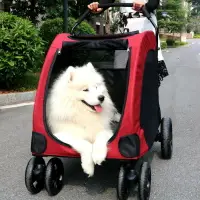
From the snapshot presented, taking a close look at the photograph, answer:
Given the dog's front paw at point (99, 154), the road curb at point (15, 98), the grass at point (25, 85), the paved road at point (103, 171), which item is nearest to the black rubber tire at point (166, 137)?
the paved road at point (103, 171)

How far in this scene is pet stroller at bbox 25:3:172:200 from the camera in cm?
294

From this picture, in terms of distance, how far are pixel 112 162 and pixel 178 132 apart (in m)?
1.67

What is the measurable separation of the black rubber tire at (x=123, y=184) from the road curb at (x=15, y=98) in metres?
4.83

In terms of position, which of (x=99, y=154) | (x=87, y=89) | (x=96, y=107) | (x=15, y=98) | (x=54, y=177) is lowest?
(x=15, y=98)

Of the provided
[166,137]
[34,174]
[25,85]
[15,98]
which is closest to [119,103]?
[166,137]

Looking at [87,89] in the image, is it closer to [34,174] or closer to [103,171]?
[34,174]

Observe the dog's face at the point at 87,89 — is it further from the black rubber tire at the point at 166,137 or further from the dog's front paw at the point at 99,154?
the black rubber tire at the point at 166,137

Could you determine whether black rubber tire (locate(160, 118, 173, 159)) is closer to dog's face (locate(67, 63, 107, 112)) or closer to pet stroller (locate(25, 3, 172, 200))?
pet stroller (locate(25, 3, 172, 200))

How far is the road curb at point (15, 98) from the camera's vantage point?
7.41m

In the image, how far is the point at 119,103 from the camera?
3619mm

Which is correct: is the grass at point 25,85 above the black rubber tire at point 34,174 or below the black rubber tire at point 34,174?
below

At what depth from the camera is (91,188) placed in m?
3.44

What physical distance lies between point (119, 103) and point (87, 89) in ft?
1.84

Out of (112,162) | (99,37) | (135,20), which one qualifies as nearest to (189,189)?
(112,162)
